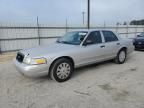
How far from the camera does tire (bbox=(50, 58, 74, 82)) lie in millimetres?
4324

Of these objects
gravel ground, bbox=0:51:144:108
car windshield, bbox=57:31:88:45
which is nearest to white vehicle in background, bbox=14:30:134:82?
car windshield, bbox=57:31:88:45

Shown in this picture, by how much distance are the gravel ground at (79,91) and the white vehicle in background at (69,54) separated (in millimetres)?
415

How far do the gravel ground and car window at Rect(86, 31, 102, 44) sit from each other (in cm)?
110

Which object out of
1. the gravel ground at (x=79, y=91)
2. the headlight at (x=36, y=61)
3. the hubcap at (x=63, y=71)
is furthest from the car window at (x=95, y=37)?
the headlight at (x=36, y=61)

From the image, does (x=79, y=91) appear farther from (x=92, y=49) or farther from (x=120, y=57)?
(x=120, y=57)

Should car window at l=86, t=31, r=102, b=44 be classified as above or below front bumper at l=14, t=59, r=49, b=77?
above

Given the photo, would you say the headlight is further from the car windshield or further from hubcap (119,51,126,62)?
hubcap (119,51,126,62)

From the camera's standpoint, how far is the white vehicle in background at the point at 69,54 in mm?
4117

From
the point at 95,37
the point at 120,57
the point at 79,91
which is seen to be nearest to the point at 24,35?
the point at 95,37

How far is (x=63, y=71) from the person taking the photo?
448 centimetres

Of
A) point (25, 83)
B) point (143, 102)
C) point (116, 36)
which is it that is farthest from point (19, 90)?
point (116, 36)

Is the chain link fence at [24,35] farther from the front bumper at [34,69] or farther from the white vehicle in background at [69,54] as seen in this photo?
the front bumper at [34,69]

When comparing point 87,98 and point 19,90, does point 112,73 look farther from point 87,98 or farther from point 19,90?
point 19,90

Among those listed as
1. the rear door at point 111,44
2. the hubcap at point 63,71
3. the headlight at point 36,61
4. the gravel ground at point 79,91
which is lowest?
the gravel ground at point 79,91
